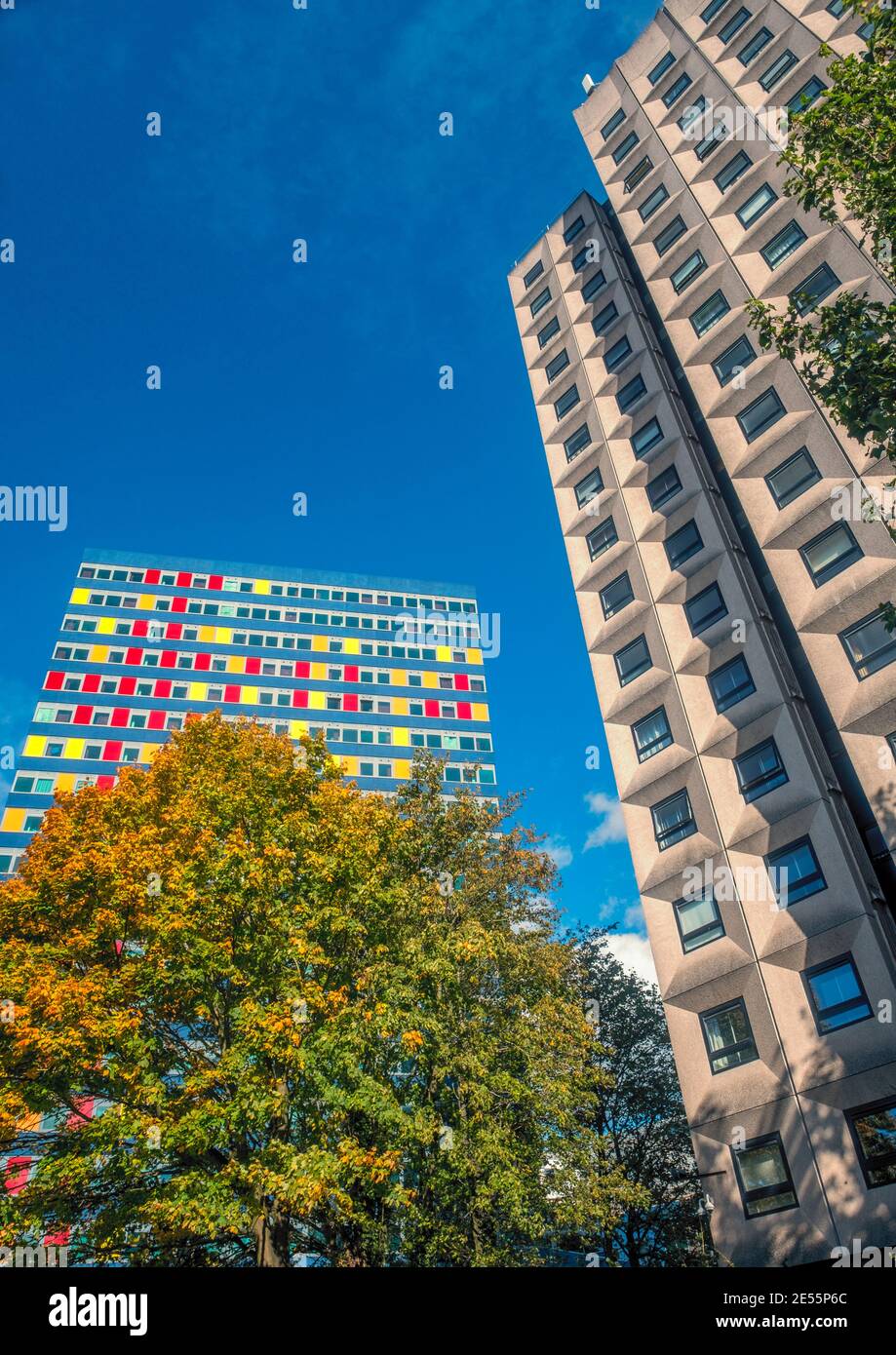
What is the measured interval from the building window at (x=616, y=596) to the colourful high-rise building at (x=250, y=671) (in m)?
39.1

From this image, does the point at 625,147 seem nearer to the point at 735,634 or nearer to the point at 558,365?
the point at 558,365

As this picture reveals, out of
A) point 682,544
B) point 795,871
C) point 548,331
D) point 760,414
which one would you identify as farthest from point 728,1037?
point 548,331

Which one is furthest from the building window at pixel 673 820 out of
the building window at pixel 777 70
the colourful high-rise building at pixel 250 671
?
the colourful high-rise building at pixel 250 671

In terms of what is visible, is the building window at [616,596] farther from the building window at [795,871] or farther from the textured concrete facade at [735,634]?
the building window at [795,871]

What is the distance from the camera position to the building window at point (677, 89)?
3806 cm

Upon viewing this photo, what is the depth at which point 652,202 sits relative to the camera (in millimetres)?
37562

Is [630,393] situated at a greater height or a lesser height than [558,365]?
lesser

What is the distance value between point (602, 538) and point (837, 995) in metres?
18.5

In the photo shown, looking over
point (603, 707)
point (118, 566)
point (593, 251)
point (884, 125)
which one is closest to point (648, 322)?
point (593, 251)

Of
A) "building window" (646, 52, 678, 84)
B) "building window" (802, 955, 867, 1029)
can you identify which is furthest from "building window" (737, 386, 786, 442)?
"building window" (646, 52, 678, 84)

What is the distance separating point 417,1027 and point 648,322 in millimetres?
29769

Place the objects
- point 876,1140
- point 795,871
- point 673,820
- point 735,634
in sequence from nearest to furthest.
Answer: point 876,1140
point 795,871
point 673,820
point 735,634

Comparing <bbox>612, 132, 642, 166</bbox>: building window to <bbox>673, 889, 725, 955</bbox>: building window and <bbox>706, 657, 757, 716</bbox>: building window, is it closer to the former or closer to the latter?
<bbox>706, 657, 757, 716</bbox>: building window
